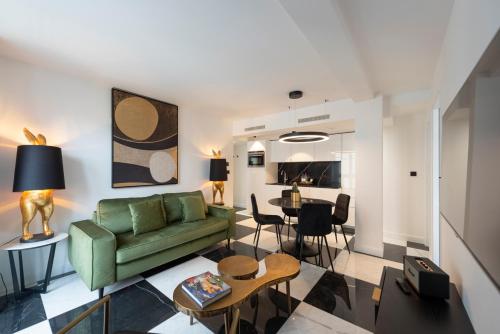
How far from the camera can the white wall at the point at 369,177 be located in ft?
10.2

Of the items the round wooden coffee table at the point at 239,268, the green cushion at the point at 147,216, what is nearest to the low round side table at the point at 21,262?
the green cushion at the point at 147,216

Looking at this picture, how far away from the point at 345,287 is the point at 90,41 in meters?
3.60

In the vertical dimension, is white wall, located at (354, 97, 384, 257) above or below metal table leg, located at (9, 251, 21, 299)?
above

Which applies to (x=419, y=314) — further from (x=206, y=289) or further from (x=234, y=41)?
(x=234, y=41)

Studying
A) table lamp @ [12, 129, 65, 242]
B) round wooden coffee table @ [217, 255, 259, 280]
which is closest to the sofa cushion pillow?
round wooden coffee table @ [217, 255, 259, 280]

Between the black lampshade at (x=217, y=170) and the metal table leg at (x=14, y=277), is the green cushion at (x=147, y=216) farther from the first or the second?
the black lampshade at (x=217, y=170)

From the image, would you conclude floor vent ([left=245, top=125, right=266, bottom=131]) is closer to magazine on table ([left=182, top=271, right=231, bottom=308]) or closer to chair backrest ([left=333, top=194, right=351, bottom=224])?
chair backrest ([left=333, top=194, right=351, bottom=224])

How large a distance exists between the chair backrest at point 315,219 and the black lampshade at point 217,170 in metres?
1.96

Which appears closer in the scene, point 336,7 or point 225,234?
point 336,7

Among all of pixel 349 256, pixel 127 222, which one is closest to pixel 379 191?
pixel 349 256

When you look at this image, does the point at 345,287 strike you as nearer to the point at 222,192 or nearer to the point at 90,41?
the point at 222,192

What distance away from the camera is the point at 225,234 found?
3.35 m

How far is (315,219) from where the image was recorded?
2.69 metres

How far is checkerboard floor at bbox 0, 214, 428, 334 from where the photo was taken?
1.74 metres
